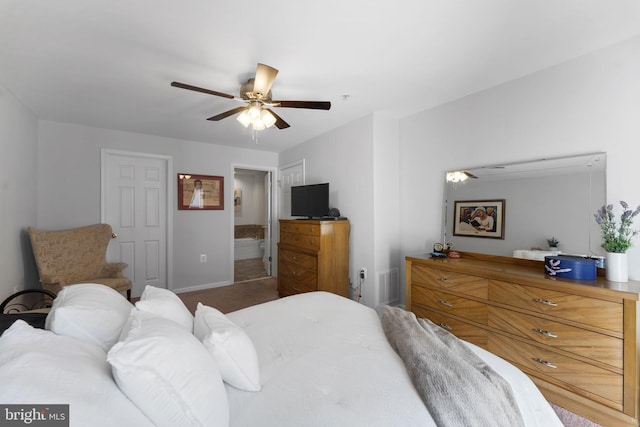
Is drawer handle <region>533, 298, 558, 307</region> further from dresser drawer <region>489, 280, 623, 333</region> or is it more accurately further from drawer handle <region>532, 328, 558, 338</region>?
drawer handle <region>532, 328, 558, 338</region>

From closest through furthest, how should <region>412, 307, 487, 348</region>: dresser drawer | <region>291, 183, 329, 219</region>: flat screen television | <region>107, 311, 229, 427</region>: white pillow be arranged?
<region>107, 311, 229, 427</region>: white pillow → <region>412, 307, 487, 348</region>: dresser drawer → <region>291, 183, 329, 219</region>: flat screen television

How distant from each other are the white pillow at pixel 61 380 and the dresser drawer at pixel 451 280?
7.18 feet

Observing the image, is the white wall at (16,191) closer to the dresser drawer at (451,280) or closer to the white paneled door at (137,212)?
the white paneled door at (137,212)

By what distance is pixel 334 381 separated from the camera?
1031 mm

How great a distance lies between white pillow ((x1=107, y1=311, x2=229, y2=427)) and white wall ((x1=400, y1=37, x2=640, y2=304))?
2593mm

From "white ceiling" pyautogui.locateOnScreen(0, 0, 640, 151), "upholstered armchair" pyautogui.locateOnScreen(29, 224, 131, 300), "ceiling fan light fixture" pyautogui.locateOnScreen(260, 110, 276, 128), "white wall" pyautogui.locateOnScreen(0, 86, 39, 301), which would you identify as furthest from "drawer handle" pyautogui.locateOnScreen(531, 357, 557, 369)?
"white wall" pyautogui.locateOnScreen(0, 86, 39, 301)

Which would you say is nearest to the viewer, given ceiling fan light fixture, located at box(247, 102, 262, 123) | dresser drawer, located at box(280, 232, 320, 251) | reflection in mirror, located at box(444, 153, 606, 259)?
reflection in mirror, located at box(444, 153, 606, 259)

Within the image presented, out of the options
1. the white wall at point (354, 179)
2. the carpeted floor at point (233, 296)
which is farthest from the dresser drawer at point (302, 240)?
the carpeted floor at point (233, 296)

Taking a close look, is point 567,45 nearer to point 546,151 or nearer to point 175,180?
point 546,151

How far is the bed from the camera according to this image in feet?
2.23

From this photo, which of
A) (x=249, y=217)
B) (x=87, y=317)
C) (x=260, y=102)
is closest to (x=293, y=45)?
(x=260, y=102)

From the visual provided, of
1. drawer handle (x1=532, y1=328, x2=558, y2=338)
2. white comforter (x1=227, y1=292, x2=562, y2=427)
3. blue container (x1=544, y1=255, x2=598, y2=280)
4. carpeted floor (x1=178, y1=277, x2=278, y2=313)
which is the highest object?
blue container (x1=544, y1=255, x2=598, y2=280)

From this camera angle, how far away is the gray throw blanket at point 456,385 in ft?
2.90

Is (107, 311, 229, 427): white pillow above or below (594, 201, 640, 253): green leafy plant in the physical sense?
below
